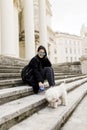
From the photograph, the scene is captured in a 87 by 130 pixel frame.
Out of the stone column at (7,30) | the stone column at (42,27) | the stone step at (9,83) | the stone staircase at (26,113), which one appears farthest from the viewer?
the stone column at (42,27)

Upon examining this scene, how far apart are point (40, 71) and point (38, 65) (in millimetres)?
120

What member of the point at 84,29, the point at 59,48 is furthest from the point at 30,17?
the point at 59,48

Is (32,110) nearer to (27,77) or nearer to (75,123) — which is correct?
(75,123)

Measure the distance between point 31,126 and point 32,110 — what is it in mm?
692

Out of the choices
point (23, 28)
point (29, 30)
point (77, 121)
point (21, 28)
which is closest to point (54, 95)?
point (77, 121)

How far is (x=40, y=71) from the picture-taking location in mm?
4945

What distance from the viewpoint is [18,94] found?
4004 mm

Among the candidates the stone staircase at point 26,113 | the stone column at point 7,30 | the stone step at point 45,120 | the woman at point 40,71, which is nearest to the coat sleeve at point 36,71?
the woman at point 40,71

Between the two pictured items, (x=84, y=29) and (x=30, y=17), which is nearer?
(x=30, y=17)

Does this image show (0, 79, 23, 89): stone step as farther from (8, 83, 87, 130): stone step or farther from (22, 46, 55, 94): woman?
(8, 83, 87, 130): stone step

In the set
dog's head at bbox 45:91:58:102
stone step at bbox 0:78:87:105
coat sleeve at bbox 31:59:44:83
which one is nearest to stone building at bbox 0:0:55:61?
coat sleeve at bbox 31:59:44:83

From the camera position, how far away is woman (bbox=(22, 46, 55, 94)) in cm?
469

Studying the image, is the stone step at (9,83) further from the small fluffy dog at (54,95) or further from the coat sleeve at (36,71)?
the small fluffy dog at (54,95)

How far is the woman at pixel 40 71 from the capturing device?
4.69 metres
